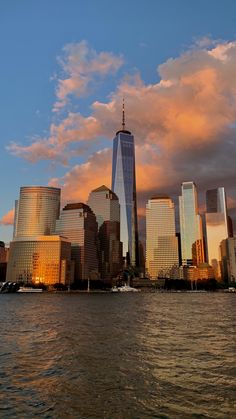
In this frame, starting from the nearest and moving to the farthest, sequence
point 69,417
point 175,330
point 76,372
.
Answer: point 69,417, point 76,372, point 175,330

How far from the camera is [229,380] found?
2870 cm

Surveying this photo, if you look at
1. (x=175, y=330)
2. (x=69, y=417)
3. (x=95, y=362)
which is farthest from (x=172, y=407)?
(x=175, y=330)

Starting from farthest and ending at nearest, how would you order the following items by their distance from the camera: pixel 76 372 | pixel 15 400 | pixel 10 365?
pixel 10 365 < pixel 76 372 < pixel 15 400

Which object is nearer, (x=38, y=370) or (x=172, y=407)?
(x=172, y=407)

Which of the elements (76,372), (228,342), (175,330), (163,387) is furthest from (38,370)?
(175,330)

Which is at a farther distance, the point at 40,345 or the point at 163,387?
the point at 40,345

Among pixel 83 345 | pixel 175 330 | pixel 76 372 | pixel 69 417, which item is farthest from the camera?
pixel 175 330

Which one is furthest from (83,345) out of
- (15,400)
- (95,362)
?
(15,400)

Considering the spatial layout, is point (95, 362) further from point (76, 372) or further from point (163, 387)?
point (163, 387)

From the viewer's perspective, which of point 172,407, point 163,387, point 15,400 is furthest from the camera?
point 163,387

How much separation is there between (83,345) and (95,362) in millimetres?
9337

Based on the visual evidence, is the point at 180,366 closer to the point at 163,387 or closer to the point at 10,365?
the point at 163,387

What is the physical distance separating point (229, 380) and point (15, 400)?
1537cm

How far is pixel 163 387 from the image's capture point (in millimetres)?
26484
